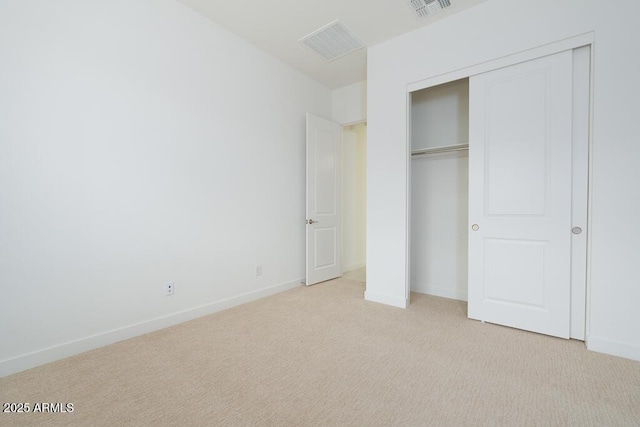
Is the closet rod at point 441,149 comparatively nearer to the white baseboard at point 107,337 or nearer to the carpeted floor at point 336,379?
the carpeted floor at point 336,379

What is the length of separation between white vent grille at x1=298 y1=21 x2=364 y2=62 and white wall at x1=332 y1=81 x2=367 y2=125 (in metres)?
0.82

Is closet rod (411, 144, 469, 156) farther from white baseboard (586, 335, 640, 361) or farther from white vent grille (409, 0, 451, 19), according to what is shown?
white baseboard (586, 335, 640, 361)

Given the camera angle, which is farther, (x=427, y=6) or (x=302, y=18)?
(x=302, y=18)

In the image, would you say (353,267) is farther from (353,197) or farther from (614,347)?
(614,347)

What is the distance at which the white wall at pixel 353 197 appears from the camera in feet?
15.9

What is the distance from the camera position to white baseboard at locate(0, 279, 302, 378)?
1.85m

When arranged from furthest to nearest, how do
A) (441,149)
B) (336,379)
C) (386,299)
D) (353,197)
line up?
(353,197)
(441,149)
(386,299)
(336,379)

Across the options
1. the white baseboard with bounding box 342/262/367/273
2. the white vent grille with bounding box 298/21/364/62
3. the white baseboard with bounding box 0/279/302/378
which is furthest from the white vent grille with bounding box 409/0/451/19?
the white baseboard with bounding box 342/262/367/273

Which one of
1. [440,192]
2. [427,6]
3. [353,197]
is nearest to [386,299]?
[440,192]

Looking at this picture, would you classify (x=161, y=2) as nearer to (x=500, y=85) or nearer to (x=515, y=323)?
(x=500, y=85)

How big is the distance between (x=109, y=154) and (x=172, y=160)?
19.2 inches

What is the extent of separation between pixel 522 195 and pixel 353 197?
2.84m

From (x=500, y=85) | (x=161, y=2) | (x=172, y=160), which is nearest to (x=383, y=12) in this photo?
(x=500, y=85)

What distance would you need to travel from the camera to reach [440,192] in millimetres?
3518
